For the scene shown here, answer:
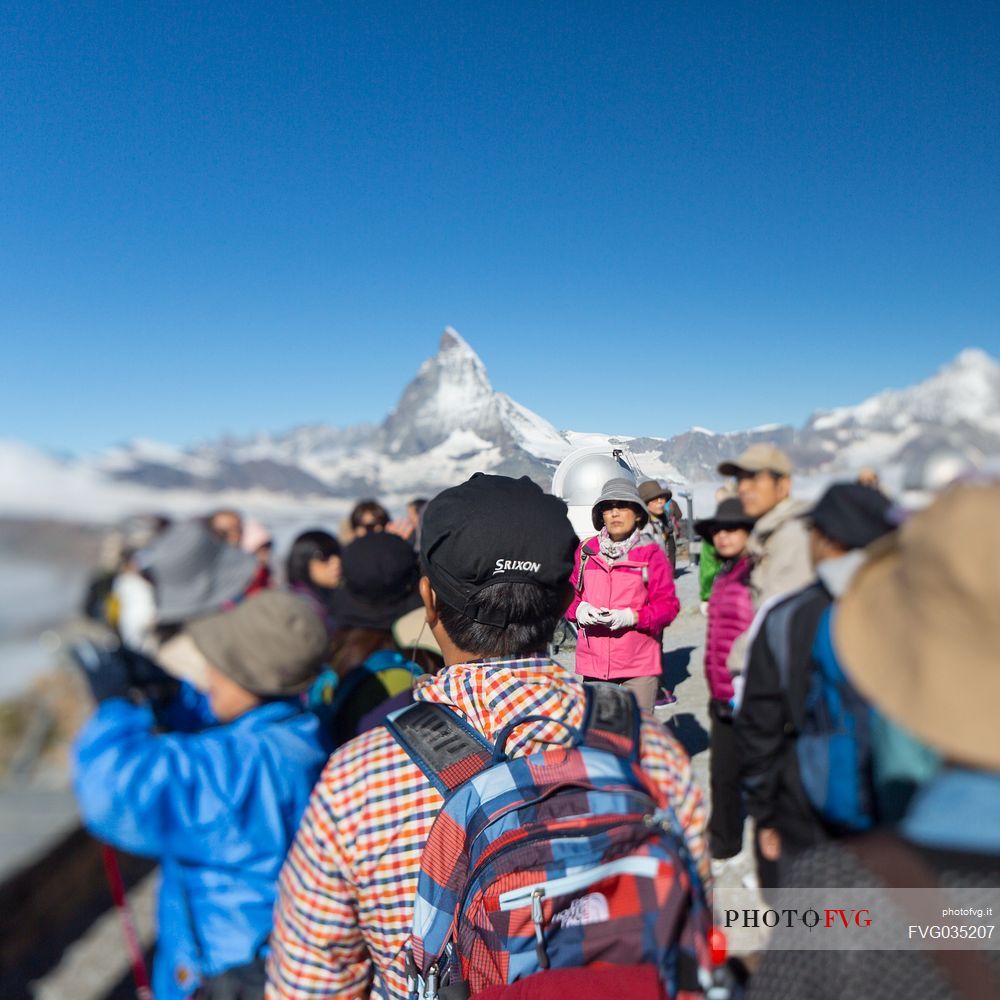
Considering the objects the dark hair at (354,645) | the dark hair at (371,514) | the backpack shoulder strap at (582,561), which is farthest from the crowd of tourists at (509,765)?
the dark hair at (371,514)

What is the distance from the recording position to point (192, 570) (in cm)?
152

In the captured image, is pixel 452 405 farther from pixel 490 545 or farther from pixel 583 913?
pixel 583 913

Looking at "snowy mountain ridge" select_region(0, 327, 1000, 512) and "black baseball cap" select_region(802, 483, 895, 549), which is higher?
"snowy mountain ridge" select_region(0, 327, 1000, 512)

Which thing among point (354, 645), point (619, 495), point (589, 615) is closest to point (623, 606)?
point (589, 615)

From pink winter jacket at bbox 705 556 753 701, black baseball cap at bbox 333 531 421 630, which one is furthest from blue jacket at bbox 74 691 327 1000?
pink winter jacket at bbox 705 556 753 701

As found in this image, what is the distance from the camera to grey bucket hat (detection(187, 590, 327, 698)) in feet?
6.62

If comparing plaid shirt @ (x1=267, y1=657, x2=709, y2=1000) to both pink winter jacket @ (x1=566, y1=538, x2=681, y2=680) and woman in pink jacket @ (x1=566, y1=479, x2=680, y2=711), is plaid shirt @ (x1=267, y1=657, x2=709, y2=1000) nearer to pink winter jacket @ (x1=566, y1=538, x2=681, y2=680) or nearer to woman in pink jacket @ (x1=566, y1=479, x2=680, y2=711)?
woman in pink jacket @ (x1=566, y1=479, x2=680, y2=711)

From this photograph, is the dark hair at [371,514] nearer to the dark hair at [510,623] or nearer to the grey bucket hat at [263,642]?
the grey bucket hat at [263,642]

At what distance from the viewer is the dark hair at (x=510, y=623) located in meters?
1.62

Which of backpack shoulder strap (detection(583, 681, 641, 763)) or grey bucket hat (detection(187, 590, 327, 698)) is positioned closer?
backpack shoulder strap (detection(583, 681, 641, 763))

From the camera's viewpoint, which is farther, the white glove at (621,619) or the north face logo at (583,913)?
the white glove at (621,619)

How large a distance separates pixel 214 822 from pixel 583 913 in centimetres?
116

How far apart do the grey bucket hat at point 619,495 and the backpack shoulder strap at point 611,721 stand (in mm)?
1557

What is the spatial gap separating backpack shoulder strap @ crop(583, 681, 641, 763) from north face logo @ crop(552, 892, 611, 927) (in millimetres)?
298
